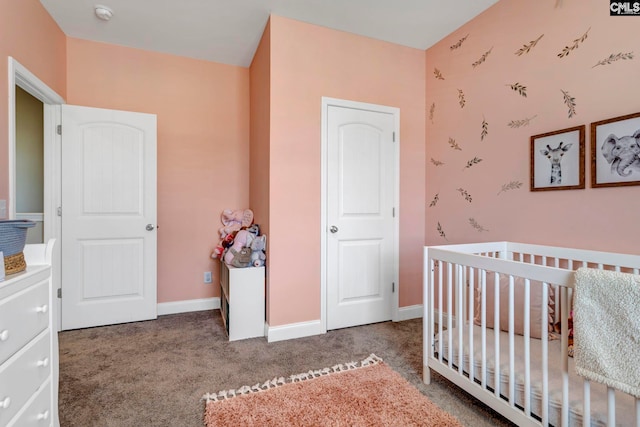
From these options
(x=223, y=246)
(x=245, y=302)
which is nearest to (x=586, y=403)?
(x=245, y=302)

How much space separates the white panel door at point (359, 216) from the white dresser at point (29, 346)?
176 centimetres

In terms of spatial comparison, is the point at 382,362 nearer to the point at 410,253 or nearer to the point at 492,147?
the point at 410,253

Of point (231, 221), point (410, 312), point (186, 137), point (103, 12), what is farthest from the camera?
point (231, 221)

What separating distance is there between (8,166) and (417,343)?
2.95 metres

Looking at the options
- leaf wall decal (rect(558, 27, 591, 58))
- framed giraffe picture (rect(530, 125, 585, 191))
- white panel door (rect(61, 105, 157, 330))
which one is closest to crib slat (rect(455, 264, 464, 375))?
framed giraffe picture (rect(530, 125, 585, 191))

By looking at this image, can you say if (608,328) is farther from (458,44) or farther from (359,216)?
(458,44)

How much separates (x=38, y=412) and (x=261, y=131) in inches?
85.3

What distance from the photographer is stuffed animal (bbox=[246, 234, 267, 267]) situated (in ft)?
7.91

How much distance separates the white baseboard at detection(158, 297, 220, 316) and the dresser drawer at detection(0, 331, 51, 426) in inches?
72.6

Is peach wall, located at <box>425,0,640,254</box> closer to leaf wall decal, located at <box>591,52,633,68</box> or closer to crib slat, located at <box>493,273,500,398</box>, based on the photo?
leaf wall decal, located at <box>591,52,633,68</box>

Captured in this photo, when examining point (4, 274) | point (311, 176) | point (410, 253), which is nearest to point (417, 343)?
point (410, 253)

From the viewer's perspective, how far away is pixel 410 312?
2.81 meters

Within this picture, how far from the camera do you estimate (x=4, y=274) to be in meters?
0.94

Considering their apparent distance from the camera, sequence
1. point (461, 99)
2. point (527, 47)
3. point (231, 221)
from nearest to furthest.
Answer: point (527, 47), point (461, 99), point (231, 221)
